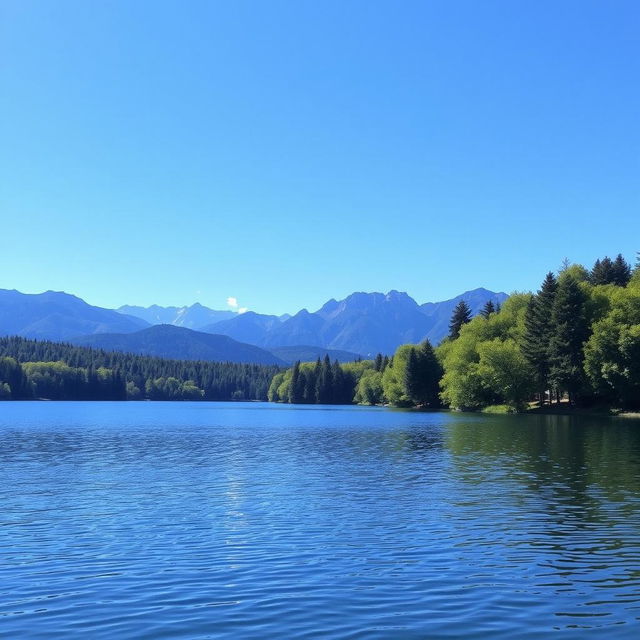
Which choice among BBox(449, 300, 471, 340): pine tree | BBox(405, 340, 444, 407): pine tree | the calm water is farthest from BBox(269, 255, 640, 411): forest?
the calm water

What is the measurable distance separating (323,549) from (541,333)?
10469 centimetres

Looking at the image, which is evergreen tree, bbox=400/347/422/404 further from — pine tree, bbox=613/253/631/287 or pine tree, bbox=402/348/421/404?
pine tree, bbox=613/253/631/287

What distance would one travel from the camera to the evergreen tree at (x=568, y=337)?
108 m

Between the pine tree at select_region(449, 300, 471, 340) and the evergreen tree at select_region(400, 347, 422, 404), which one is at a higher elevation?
the pine tree at select_region(449, 300, 471, 340)

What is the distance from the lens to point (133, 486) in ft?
120

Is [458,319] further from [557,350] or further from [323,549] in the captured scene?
[323,549]

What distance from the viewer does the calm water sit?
50.8ft

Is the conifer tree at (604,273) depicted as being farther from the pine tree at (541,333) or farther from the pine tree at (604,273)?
the pine tree at (541,333)

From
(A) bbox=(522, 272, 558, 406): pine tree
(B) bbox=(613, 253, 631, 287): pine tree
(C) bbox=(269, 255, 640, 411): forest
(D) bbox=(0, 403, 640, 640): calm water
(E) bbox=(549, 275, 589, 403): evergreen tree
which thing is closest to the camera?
(D) bbox=(0, 403, 640, 640): calm water

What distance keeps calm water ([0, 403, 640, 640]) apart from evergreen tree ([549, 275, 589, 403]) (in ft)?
210

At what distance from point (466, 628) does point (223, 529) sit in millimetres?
12563

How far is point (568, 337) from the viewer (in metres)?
109

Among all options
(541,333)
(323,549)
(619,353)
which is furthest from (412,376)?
(323,549)

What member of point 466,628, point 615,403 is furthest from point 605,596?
point 615,403
